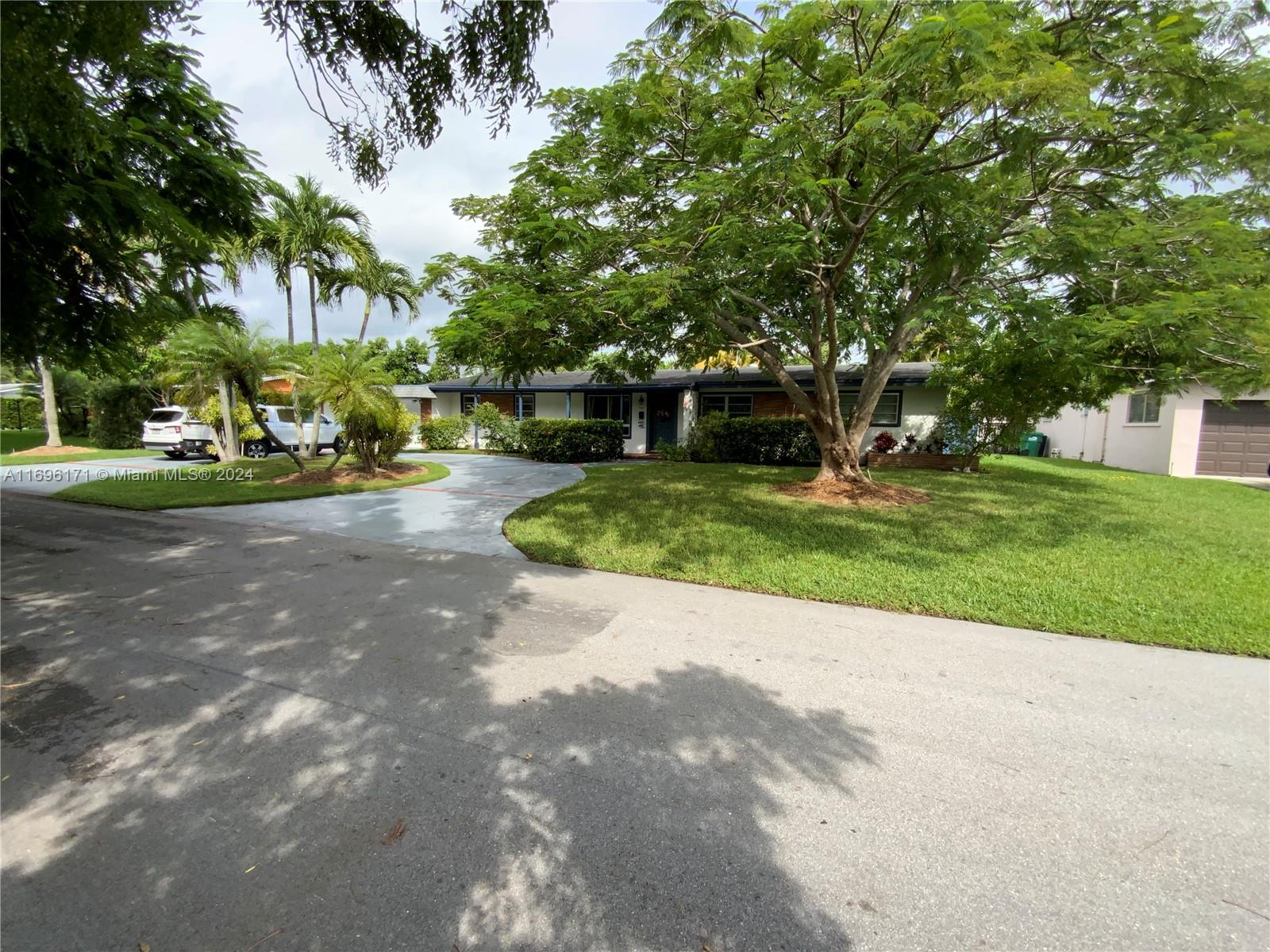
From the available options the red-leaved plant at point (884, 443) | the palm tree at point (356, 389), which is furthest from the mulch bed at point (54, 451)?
the red-leaved plant at point (884, 443)

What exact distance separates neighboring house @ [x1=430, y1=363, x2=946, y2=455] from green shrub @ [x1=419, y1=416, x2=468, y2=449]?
1592 millimetres

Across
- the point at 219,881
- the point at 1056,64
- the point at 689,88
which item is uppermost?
the point at 689,88

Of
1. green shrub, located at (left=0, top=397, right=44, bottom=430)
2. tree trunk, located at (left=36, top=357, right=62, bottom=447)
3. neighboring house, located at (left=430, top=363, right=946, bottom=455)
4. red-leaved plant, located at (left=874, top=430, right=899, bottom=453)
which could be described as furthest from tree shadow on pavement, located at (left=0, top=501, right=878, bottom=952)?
green shrub, located at (left=0, top=397, right=44, bottom=430)

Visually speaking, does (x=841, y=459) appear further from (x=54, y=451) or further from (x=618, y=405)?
(x=54, y=451)

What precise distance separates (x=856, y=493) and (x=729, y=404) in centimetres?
1006

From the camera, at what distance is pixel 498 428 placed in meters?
20.6

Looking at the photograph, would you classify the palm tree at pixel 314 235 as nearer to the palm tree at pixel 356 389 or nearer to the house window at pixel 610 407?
the palm tree at pixel 356 389

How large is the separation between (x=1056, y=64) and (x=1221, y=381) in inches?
221

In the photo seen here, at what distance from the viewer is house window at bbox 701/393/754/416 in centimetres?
1895

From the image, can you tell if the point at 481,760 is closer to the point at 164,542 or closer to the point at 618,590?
the point at 618,590

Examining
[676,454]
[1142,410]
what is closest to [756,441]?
[676,454]

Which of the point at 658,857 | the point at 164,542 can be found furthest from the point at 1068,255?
the point at 164,542

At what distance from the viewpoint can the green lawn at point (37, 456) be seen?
55.9ft

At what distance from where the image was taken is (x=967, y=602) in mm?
4961
